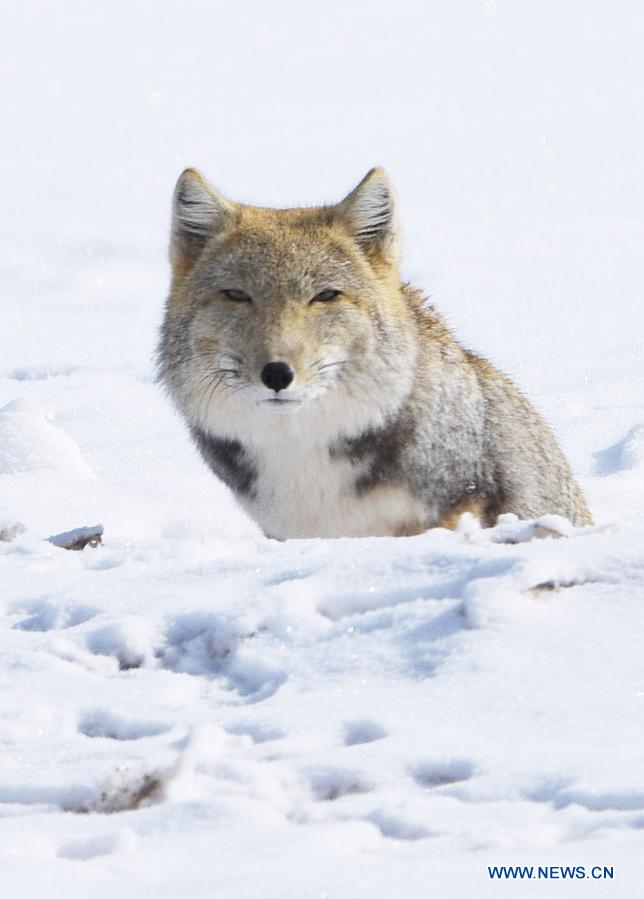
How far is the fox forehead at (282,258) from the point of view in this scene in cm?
639

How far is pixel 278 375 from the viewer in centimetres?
593

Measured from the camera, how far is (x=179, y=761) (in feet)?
11.6

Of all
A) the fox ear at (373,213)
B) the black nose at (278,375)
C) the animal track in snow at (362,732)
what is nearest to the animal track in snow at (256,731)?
the animal track in snow at (362,732)

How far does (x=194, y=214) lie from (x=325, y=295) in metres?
0.93

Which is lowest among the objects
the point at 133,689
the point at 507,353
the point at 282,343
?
the point at 507,353

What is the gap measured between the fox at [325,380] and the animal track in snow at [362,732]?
2.40m

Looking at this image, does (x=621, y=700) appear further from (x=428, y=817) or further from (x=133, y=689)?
(x=133, y=689)

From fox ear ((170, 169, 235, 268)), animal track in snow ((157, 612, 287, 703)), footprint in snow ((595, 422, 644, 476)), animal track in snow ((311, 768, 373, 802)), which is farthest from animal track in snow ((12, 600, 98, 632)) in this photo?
footprint in snow ((595, 422, 644, 476))

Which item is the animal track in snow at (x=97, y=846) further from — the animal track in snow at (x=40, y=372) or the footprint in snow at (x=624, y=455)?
the animal track in snow at (x=40, y=372)

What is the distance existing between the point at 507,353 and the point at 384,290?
8405 millimetres

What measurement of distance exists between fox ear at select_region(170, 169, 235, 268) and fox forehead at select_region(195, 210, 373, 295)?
0.10 metres

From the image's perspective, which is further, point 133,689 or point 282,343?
point 282,343

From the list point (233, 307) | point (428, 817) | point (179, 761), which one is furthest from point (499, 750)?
point (233, 307)

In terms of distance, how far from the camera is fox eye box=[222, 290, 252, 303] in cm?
638
